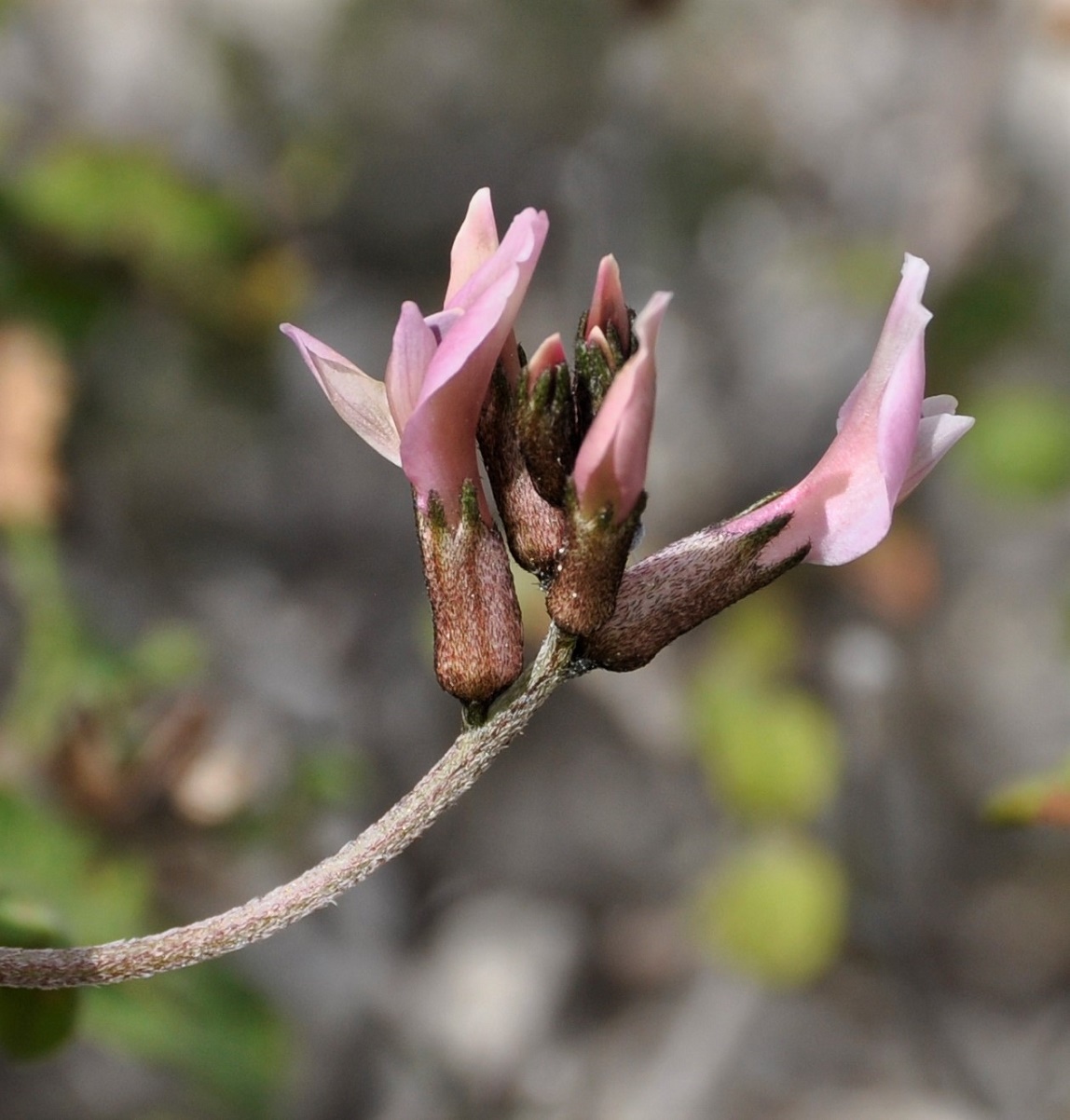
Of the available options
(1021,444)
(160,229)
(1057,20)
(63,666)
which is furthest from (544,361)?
(1057,20)

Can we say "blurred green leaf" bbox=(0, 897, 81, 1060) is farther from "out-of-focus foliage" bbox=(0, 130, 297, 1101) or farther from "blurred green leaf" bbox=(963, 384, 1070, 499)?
"blurred green leaf" bbox=(963, 384, 1070, 499)

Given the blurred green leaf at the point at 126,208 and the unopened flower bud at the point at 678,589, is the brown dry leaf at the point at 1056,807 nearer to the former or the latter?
the unopened flower bud at the point at 678,589

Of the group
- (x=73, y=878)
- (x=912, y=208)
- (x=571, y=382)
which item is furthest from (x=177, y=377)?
(x=571, y=382)

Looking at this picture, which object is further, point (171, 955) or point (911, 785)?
point (911, 785)

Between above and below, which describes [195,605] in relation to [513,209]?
below

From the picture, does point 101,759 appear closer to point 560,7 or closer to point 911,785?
point 911,785

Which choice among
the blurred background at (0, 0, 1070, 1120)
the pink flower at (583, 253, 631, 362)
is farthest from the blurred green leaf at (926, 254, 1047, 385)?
the pink flower at (583, 253, 631, 362)

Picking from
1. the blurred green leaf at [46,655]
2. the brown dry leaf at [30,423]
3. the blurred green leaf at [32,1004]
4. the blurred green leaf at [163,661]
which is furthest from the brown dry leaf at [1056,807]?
the brown dry leaf at [30,423]

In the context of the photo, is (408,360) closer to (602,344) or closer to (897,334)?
(602,344)
